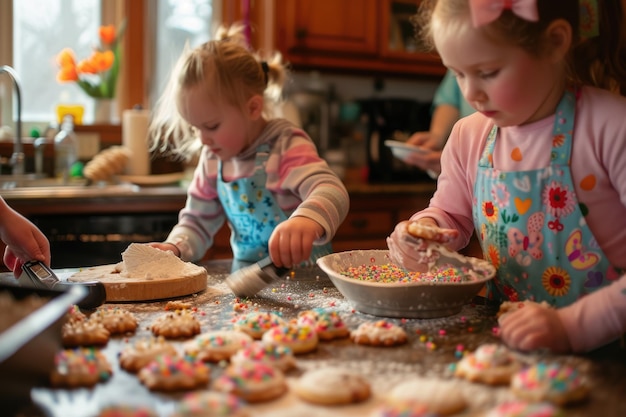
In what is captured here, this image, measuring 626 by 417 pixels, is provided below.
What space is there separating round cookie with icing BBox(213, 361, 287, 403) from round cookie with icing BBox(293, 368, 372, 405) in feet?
0.08

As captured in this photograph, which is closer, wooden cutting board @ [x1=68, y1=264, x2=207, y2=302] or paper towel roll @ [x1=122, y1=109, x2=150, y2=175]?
wooden cutting board @ [x1=68, y1=264, x2=207, y2=302]

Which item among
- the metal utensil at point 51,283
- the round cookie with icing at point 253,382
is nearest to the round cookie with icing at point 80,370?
the round cookie with icing at point 253,382

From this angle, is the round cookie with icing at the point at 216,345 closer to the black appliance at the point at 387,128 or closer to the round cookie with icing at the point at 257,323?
the round cookie with icing at the point at 257,323

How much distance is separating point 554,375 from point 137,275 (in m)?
0.76

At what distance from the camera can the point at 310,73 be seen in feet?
11.3

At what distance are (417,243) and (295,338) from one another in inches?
12.7

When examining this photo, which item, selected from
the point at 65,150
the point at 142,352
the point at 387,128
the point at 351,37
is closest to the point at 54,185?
the point at 65,150

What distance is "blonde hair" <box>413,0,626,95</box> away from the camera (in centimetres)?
103

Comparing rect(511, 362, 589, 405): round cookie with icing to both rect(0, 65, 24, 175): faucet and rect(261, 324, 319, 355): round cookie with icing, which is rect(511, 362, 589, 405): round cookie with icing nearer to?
rect(261, 324, 319, 355): round cookie with icing

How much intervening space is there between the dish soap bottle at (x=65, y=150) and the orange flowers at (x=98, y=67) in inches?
8.1

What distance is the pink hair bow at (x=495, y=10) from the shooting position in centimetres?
99

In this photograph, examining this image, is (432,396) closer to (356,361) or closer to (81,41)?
(356,361)

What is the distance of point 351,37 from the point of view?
3.28 metres

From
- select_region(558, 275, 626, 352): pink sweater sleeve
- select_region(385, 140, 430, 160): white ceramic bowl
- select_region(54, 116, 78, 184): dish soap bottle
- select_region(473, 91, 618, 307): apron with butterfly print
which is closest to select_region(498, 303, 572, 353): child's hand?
select_region(558, 275, 626, 352): pink sweater sleeve
